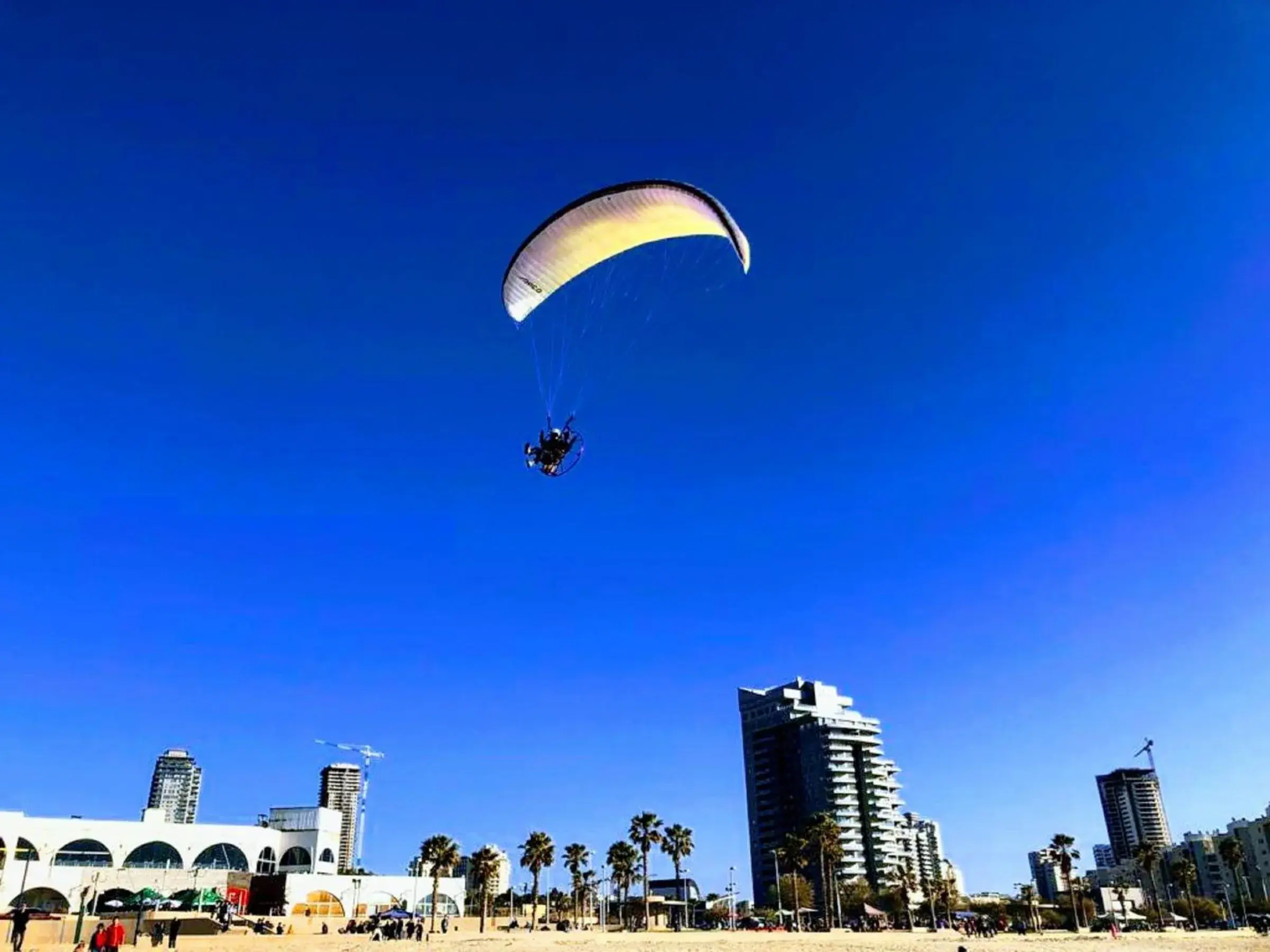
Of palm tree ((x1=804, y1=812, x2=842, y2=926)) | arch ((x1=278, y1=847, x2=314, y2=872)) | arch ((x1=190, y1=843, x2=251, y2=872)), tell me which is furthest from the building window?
palm tree ((x1=804, y1=812, x2=842, y2=926))

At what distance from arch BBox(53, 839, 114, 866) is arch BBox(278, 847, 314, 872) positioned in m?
16.8

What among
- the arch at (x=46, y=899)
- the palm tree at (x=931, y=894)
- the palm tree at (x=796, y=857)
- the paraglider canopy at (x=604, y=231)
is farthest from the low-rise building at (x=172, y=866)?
the paraglider canopy at (x=604, y=231)

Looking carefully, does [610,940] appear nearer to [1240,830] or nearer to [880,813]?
[880,813]

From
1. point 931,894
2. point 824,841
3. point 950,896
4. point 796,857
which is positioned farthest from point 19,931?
point 950,896

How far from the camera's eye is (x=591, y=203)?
28516mm

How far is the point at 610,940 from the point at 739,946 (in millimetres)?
11099

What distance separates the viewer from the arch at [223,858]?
81.1m

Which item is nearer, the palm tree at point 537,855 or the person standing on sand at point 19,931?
the person standing on sand at point 19,931

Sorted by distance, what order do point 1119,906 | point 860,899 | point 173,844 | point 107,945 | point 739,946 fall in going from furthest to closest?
point 1119,906 < point 860,899 < point 173,844 < point 739,946 < point 107,945

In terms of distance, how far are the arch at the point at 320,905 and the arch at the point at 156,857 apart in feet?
36.1

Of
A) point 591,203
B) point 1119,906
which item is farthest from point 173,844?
point 1119,906

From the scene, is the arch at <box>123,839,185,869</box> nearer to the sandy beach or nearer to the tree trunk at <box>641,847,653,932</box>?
the sandy beach

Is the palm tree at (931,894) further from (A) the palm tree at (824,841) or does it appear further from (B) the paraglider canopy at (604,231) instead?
(B) the paraglider canopy at (604,231)

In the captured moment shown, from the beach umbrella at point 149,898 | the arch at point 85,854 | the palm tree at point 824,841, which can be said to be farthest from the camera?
the palm tree at point 824,841
